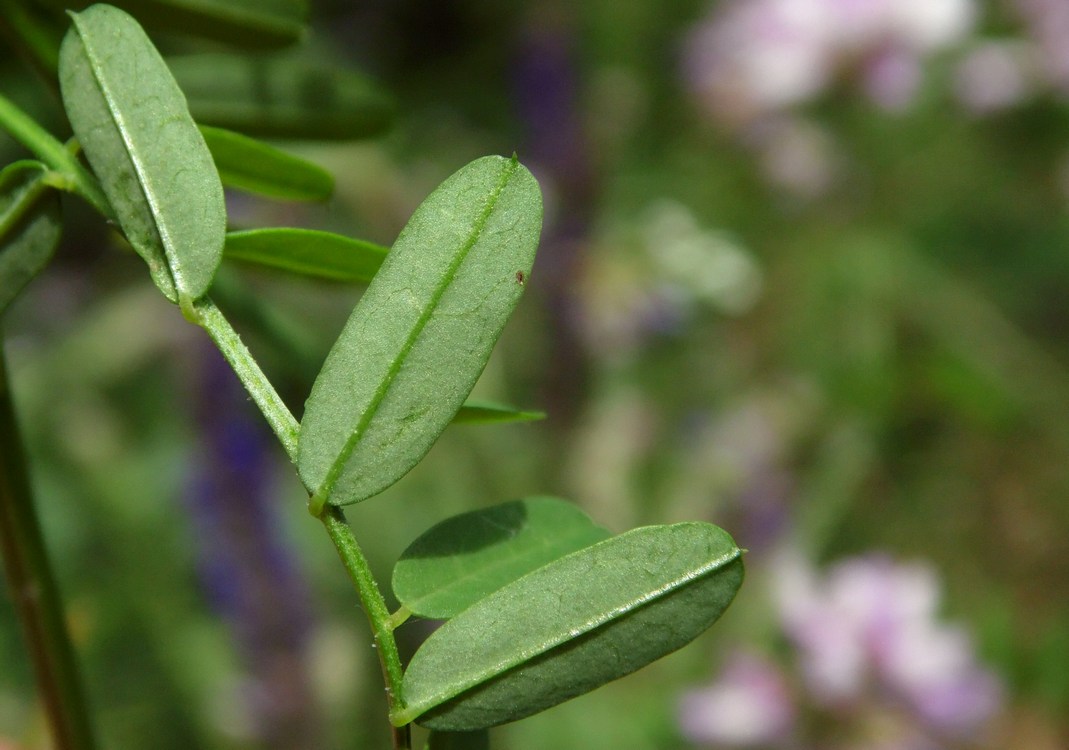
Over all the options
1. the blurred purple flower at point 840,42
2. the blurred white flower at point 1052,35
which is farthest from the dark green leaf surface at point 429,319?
the blurred white flower at point 1052,35

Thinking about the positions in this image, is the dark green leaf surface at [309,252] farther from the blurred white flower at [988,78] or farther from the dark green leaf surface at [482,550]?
the blurred white flower at [988,78]

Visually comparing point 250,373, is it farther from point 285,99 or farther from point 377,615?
point 285,99

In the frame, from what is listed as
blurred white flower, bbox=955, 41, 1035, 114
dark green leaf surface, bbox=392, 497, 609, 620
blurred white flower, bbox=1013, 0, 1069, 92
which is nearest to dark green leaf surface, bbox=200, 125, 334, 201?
dark green leaf surface, bbox=392, 497, 609, 620

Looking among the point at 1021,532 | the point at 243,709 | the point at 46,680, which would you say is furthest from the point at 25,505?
the point at 1021,532

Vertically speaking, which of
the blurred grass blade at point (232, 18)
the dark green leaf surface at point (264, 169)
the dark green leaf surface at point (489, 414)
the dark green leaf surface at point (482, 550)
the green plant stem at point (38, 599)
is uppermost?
the blurred grass blade at point (232, 18)

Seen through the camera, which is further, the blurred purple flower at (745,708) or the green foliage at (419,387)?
the blurred purple flower at (745,708)

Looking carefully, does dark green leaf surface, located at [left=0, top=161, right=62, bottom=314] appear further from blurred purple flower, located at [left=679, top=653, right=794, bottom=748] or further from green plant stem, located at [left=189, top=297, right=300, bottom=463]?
blurred purple flower, located at [left=679, top=653, right=794, bottom=748]

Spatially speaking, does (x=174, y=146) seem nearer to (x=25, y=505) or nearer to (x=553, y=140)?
(x=25, y=505)
